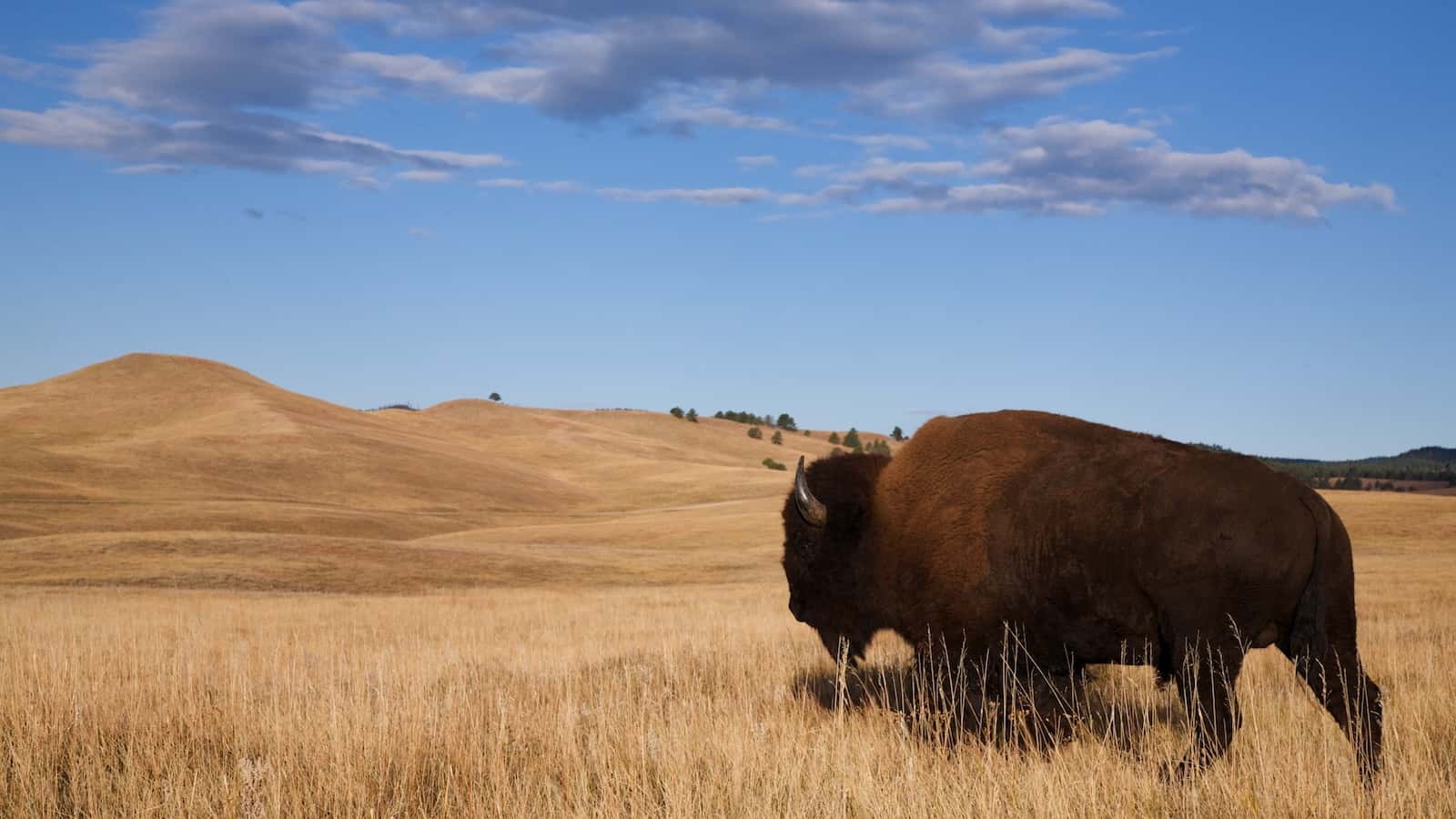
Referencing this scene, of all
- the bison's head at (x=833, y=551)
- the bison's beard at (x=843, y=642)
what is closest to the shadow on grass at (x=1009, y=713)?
the bison's beard at (x=843, y=642)

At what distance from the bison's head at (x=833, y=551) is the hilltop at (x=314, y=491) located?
81.2ft

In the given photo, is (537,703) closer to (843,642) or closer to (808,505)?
(843,642)

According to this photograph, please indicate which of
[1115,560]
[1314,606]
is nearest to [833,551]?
[1115,560]

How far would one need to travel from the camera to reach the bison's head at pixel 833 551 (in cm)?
860

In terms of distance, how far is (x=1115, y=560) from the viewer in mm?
6859

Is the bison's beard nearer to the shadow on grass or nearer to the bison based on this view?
the bison

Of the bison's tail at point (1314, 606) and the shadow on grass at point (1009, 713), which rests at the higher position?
the bison's tail at point (1314, 606)

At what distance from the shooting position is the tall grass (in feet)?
19.1

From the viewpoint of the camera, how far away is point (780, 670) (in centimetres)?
1105

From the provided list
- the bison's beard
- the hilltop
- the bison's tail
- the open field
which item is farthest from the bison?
the hilltop

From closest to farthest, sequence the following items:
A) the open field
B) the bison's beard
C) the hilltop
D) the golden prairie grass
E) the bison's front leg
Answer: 1. the golden prairie grass
2. the open field
3. the bison's front leg
4. the bison's beard
5. the hilltop

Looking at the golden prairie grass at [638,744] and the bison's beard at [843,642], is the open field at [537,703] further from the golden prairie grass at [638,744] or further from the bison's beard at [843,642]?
the bison's beard at [843,642]

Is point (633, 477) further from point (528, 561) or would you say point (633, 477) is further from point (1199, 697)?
point (1199, 697)

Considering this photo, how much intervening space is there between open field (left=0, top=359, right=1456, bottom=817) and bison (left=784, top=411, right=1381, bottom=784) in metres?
0.58
